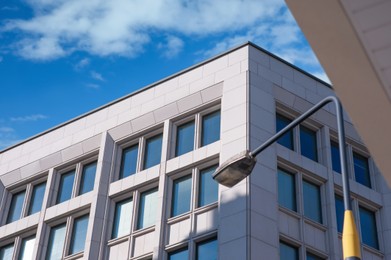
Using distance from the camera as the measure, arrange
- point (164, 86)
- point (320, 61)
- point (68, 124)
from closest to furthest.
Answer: point (320, 61), point (164, 86), point (68, 124)

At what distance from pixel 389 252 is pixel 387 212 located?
2.00 metres

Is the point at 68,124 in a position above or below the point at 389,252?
above

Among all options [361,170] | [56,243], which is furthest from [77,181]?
[361,170]

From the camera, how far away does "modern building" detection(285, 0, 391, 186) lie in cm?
847

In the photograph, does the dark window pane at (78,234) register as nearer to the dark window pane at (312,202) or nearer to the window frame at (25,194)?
the window frame at (25,194)

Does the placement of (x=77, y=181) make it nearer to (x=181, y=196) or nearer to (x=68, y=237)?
(x=68, y=237)

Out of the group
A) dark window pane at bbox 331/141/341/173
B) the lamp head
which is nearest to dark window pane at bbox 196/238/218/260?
dark window pane at bbox 331/141/341/173

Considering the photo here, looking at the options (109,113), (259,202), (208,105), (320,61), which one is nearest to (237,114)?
(208,105)

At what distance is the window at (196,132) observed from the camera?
107ft

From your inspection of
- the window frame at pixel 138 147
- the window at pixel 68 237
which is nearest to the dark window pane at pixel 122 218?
the window frame at pixel 138 147

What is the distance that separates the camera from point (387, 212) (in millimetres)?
33969

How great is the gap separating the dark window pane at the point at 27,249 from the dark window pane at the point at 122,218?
488 cm

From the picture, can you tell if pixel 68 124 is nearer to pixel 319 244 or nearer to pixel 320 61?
pixel 319 244

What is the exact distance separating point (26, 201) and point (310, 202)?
566 inches
